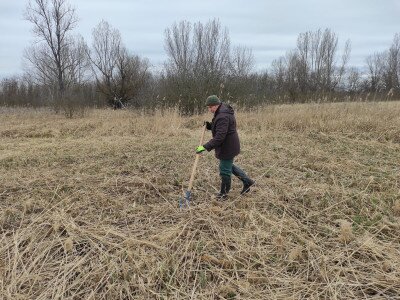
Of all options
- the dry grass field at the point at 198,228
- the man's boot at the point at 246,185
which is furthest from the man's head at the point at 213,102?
the dry grass field at the point at 198,228

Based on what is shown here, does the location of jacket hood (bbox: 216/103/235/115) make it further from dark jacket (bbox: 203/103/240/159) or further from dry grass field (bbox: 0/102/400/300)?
dry grass field (bbox: 0/102/400/300)

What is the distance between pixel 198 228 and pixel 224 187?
41.1 inches

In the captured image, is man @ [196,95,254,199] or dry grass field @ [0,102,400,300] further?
man @ [196,95,254,199]

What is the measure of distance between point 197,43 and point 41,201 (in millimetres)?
27068

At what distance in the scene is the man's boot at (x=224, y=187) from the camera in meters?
4.65

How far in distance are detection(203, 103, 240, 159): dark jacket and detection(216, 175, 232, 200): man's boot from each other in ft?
1.03

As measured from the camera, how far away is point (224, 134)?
4406mm

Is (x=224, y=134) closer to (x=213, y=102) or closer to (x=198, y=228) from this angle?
(x=213, y=102)

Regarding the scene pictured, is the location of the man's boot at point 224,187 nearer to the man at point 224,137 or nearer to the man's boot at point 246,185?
the man at point 224,137

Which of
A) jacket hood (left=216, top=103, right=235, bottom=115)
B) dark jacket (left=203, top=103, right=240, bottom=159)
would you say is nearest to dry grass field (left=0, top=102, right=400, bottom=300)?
dark jacket (left=203, top=103, right=240, bottom=159)

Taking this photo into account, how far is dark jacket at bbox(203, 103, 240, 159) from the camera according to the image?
4398 mm

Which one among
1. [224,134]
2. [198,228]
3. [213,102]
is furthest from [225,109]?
[198,228]

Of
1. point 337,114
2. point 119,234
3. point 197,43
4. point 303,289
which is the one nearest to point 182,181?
point 119,234

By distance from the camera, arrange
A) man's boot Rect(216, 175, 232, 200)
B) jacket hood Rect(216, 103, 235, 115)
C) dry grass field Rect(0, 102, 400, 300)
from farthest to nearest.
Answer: man's boot Rect(216, 175, 232, 200), jacket hood Rect(216, 103, 235, 115), dry grass field Rect(0, 102, 400, 300)
